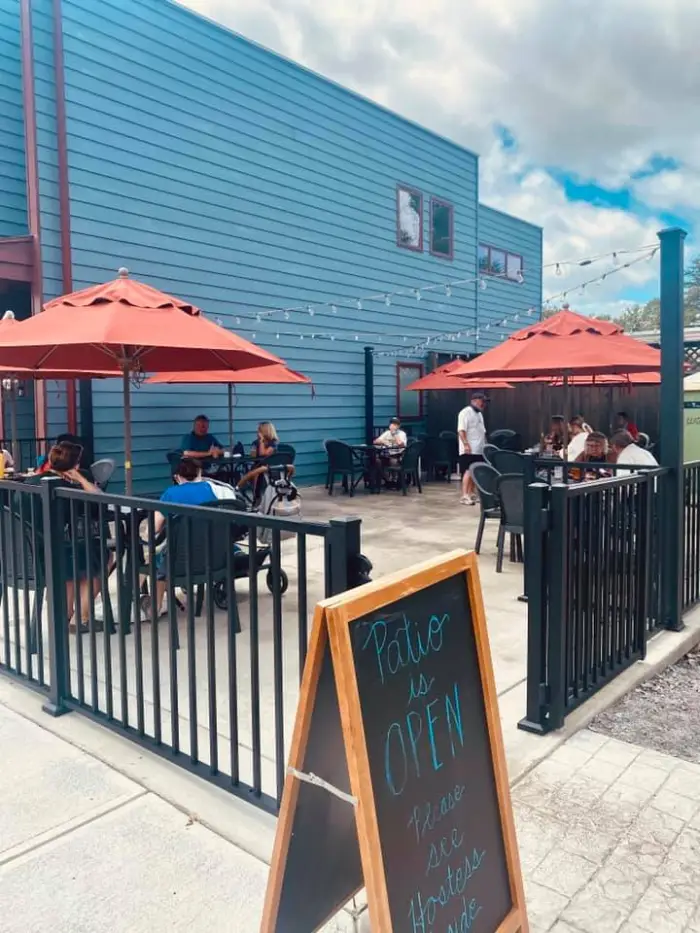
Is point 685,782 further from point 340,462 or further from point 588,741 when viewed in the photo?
point 340,462

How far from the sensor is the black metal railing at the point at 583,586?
280cm

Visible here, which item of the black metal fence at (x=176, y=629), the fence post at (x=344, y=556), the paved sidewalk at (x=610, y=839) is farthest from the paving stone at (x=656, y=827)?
the fence post at (x=344, y=556)

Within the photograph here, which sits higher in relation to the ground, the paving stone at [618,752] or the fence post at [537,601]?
the fence post at [537,601]

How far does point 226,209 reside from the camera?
984 cm

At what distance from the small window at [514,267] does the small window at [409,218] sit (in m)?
3.50

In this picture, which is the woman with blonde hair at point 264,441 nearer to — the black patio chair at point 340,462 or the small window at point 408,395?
the black patio chair at point 340,462

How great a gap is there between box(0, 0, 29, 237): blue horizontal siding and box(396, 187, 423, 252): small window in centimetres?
652

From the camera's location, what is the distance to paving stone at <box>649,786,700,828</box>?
2.32 meters

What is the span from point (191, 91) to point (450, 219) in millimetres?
6042

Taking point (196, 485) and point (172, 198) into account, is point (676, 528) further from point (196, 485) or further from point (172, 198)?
point (172, 198)

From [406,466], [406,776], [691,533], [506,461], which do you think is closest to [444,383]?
[406,466]

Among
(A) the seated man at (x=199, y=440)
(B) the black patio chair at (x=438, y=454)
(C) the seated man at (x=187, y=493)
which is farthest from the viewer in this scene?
(B) the black patio chair at (x=438, y=454)

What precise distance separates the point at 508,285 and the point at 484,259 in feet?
3.69

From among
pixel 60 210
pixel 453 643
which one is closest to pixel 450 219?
pixel 60 210
